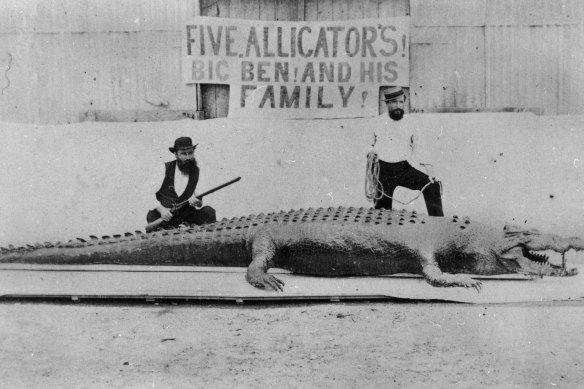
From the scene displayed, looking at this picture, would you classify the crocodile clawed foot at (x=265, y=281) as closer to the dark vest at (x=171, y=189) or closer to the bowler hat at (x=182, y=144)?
the dark vest at (x=171, y=189)

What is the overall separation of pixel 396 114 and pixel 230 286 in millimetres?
2225

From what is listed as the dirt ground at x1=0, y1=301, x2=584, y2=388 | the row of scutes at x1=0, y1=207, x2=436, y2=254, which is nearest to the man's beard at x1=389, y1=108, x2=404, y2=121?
the row of scutes at x1=0, y1=207, x2=436, y2=254

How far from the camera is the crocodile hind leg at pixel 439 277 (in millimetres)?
5020

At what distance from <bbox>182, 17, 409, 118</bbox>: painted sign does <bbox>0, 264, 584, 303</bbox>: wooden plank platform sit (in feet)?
5.19

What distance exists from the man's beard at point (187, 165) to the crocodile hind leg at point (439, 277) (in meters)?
2.24

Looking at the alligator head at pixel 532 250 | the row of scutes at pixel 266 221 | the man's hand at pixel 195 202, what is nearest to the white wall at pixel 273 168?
the man's hand at pixel 195 202

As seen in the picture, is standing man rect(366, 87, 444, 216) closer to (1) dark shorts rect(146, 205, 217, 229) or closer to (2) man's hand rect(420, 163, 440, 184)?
(2) man's hand rect(420, 163, 440, 184)

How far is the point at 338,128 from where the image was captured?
620 cm

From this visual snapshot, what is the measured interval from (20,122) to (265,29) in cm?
242

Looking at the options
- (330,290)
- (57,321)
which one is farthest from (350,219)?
(57,321)

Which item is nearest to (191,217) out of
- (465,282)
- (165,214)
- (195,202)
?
(195,202)

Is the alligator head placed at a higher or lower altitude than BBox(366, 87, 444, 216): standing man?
lower

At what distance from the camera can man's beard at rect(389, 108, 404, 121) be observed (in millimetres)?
6180

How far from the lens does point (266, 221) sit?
5.68 m
